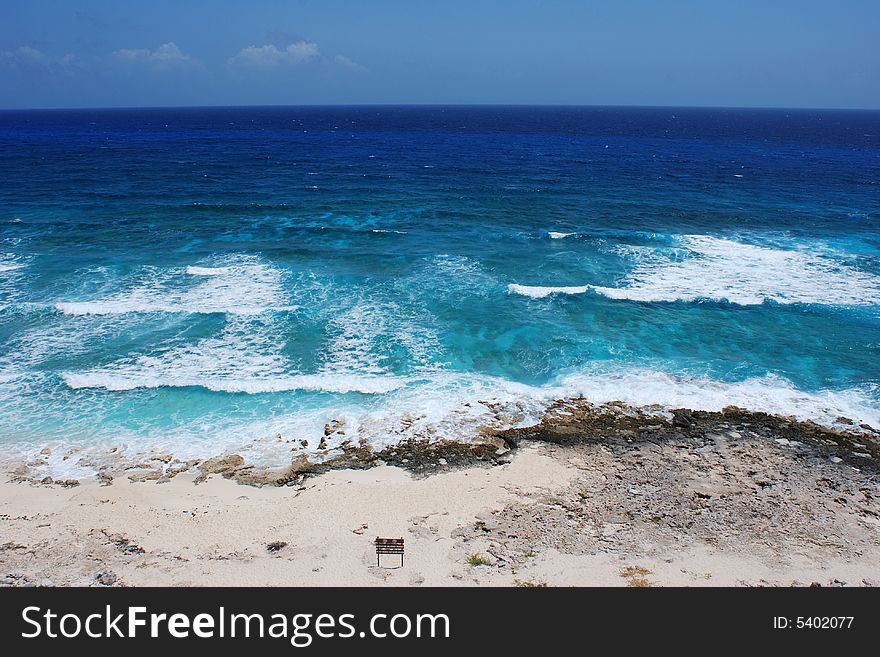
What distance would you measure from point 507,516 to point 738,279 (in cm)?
3058

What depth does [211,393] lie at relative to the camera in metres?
26.0

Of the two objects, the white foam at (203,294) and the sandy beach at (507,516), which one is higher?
the white foam at (203,294)

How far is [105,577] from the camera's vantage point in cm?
1577

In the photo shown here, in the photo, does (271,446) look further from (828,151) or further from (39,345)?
(828,151)

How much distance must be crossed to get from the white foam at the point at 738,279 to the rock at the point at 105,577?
28.2 meters

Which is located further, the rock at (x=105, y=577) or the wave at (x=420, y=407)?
the wave at (x=420, y=407)

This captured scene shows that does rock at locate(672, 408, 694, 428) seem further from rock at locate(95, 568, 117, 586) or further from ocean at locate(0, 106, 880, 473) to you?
rock at locate(95, 568, 117, 586)

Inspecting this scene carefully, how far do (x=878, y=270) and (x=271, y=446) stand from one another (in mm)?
46098

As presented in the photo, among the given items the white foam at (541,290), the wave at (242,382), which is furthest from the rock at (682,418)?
the white foam at (541,290)

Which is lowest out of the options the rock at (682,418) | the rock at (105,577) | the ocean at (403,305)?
the rock at (105,577)

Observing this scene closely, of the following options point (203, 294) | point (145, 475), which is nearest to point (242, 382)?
point (145, 475)

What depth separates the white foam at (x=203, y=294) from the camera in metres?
34.0

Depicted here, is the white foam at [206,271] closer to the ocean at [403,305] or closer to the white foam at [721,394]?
the ocean at [403,305]

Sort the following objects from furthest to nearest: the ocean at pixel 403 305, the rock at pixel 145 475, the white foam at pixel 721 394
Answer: the ocean at pixel 403 305 < the white foam at pixel 721 394 < the rock at pixel 145 475
